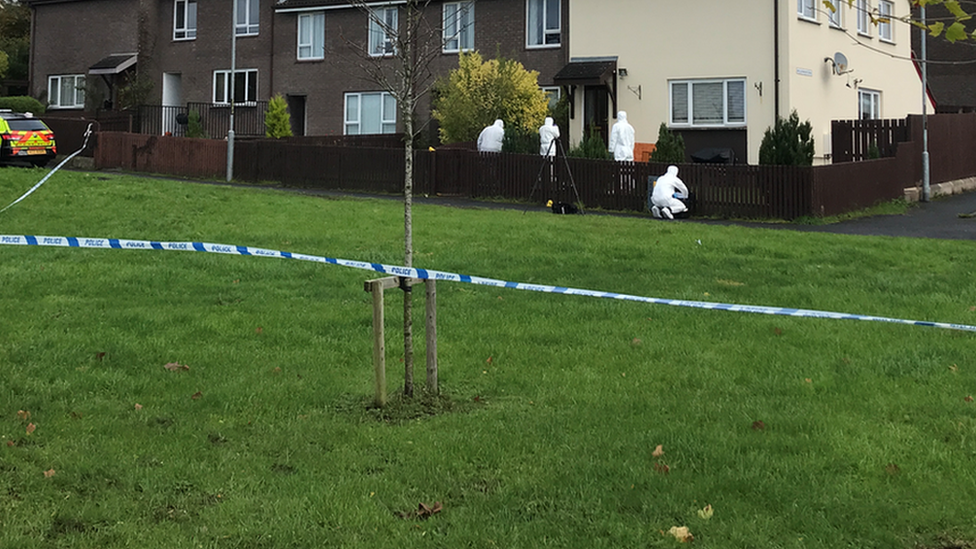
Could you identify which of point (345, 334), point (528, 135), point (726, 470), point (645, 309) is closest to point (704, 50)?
point (528, 135)

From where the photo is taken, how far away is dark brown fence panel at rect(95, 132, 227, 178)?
28672 millimetres

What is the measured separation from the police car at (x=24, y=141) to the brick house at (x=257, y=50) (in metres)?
10.1

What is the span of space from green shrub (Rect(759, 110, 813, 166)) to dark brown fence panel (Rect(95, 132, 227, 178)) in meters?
14.7

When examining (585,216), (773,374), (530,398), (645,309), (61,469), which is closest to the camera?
(61,469)

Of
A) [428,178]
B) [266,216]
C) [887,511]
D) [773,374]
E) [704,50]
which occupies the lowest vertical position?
[887,511]

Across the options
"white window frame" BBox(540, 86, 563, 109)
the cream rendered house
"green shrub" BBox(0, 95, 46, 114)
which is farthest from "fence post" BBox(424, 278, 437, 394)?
"green shrub" BBox(0, 95, 46, 114)

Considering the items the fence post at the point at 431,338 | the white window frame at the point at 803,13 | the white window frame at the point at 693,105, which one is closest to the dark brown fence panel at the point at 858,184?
the white window frame at the point at 693,105

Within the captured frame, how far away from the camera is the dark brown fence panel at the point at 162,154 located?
28672 mm

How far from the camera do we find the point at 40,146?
28500 mm

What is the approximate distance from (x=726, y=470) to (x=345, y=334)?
14.0ft

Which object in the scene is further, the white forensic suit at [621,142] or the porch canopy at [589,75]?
the porch canopy at [589,75]

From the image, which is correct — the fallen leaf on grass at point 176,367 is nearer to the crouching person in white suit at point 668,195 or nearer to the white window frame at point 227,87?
the crouching person in white suit at point 668,195

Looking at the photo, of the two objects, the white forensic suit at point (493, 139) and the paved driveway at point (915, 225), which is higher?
the white forensic suit at point (493, 139)

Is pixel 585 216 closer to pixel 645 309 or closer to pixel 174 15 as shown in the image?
pixel 645 309
